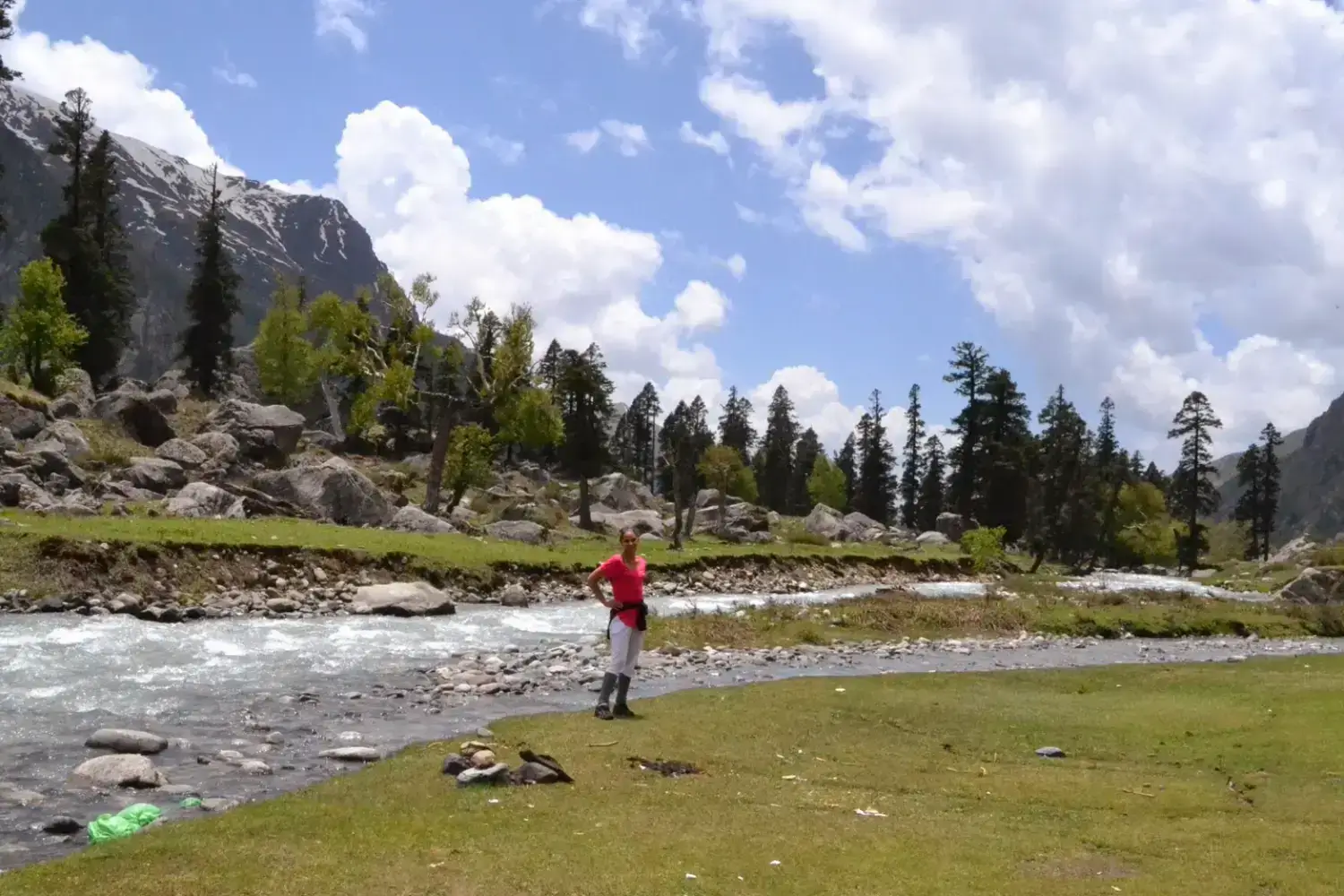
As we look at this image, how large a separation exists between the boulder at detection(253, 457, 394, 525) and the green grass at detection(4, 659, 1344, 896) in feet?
111

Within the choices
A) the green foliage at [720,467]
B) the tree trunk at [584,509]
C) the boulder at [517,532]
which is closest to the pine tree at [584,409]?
the tree trunk at [584,509]

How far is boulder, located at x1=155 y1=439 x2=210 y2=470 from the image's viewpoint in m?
49.4

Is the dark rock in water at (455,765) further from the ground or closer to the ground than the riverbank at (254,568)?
closer to the ground

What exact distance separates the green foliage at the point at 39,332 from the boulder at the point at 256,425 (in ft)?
29.1

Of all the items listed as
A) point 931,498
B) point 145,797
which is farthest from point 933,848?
point 931,498

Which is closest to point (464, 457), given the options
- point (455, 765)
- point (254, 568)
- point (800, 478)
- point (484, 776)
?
point (254, 568)

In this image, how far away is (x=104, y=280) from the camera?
7206cm

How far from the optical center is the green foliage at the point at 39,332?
5666 centimetres

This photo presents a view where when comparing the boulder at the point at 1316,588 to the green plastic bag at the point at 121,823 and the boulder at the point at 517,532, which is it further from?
the green plastic bag at the point at 121,823

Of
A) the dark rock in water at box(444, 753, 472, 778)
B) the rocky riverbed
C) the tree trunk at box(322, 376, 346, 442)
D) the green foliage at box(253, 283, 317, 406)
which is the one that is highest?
the green foliage at box(253, 283, 317, 406)

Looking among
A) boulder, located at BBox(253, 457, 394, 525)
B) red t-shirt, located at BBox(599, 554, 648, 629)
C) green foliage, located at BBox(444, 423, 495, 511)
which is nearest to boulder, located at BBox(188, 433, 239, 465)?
boulder, located at BBox(253, 457, 394, 525)

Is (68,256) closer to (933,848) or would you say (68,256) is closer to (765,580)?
(765,580)

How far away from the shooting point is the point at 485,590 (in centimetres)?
3431

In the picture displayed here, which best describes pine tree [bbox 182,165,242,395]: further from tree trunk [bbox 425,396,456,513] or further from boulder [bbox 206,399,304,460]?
tree trunk [bbox 425,396,456,513]
